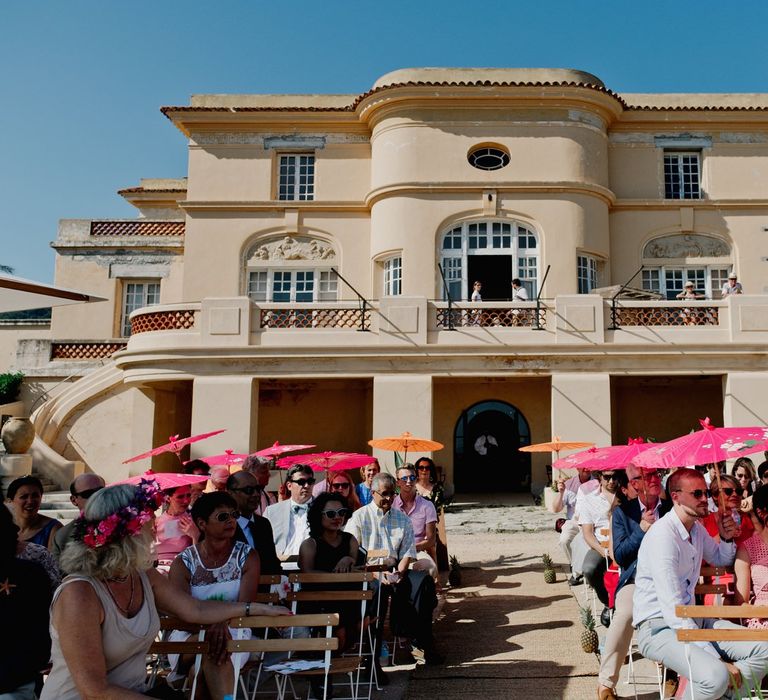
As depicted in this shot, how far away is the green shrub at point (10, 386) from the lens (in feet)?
68.3

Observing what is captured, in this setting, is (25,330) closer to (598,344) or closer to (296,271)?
(296,271)

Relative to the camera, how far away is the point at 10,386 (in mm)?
20984

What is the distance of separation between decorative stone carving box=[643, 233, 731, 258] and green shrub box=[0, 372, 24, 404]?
A: 17.9m

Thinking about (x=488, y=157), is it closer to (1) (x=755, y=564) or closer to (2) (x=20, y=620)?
(1) (x=755, y=564)

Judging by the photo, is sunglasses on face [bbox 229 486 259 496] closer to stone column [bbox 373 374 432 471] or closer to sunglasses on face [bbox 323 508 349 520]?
sunglasses on face [bbox 323 508 349 520]

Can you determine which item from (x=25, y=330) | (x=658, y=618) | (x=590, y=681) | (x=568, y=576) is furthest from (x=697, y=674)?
(x=25, y=330)

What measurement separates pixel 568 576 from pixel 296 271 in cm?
1342

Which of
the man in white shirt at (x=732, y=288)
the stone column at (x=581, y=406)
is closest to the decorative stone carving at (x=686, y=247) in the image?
the man in white shirt at (x=732, y=288)

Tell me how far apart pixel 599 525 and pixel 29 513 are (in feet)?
Result: 18.8

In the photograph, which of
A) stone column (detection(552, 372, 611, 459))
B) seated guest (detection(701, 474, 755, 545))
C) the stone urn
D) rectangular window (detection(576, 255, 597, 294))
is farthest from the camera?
rectangular window (detection(576, 255, 597, 294))

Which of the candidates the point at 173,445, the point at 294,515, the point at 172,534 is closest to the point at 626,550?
the point at 294,515

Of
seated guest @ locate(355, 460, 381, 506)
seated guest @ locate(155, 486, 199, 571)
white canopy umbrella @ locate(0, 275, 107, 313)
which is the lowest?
seated guest @ locate(155, 486, 199, 571)

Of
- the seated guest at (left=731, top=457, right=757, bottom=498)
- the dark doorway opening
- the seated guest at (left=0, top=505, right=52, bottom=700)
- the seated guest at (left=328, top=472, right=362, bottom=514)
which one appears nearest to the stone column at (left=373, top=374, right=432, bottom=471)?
the dark doorway opening

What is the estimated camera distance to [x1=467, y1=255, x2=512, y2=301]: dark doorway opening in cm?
2002
